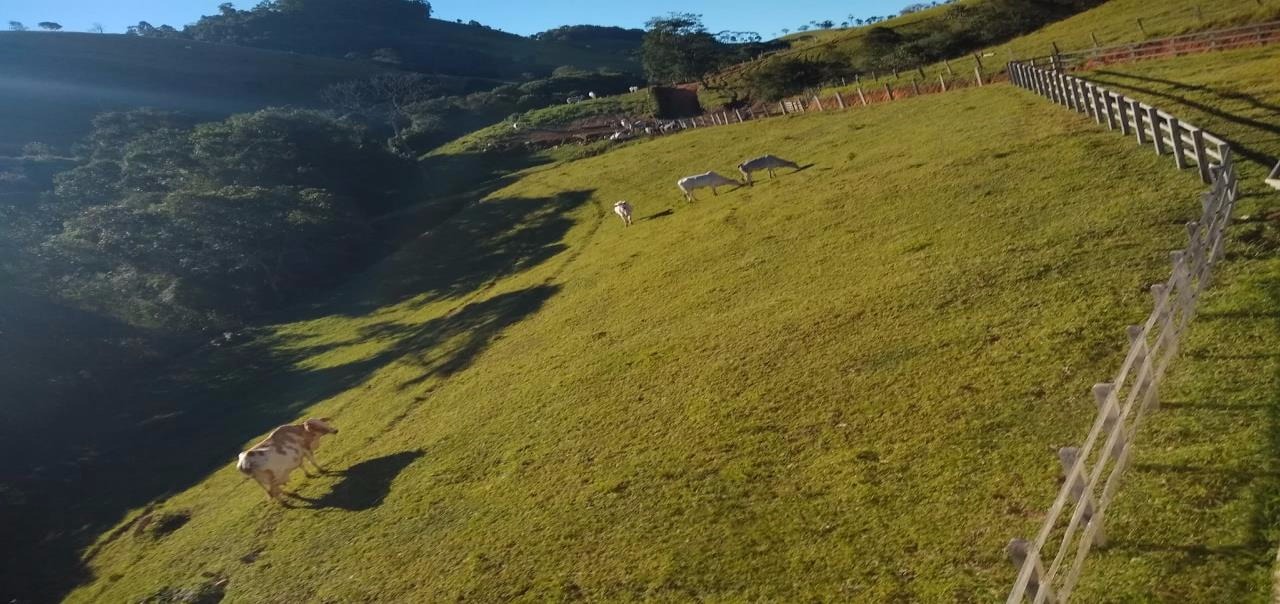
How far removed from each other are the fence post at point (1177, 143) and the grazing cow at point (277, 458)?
1918 cm

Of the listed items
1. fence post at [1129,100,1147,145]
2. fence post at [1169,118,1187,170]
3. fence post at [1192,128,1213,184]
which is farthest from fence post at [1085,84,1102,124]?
fence post at [1192,128,1213,184]

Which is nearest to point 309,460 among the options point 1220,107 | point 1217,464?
point 1217,464

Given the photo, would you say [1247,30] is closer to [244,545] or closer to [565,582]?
[565,582]

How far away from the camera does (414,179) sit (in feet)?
224

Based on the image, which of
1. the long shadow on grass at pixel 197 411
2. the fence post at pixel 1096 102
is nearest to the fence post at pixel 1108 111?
the fence post at pixel 1096 102

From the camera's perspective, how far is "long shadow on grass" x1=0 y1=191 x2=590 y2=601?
19.5m

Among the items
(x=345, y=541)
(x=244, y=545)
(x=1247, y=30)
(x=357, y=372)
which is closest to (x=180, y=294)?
(x=357, y=372)

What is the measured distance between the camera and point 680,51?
3376 inches

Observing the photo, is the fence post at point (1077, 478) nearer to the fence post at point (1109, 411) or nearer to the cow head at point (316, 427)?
the fence post at point (1109, 411)

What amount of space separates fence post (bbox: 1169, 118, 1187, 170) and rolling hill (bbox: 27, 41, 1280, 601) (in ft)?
1.50

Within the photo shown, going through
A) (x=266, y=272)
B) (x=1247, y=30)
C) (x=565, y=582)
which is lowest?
(x=565, y=582)

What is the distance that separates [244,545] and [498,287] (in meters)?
→ 16.6

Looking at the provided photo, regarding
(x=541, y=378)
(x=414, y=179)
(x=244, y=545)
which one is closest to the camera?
(x=244, y=545)

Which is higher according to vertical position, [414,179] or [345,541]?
[414,179]
